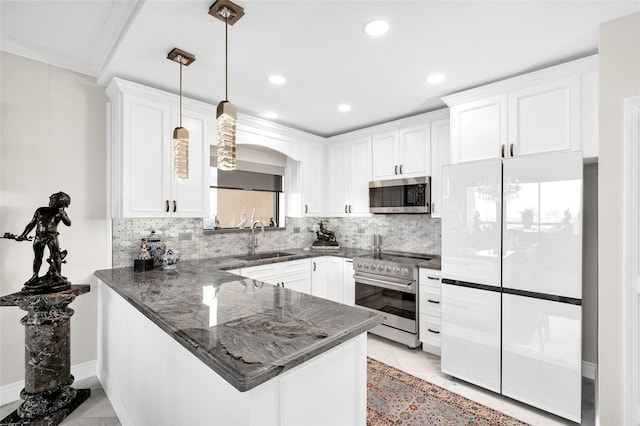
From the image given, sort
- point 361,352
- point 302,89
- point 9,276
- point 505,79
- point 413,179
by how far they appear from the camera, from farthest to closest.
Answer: point 413,179 < point 302,89 < point 505,79 < point 9,276 < point 361,352

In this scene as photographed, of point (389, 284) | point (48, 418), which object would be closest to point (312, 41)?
point (389, 284)

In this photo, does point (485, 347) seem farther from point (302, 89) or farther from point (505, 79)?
point (302, 89)

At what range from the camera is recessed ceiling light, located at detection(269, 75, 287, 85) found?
2.53 metres

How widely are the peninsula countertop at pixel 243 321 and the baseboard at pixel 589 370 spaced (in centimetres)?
248

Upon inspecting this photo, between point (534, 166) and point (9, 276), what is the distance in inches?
158

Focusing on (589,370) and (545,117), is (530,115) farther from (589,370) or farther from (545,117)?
(589,370)

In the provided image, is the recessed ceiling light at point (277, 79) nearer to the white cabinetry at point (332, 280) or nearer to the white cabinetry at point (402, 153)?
the white cabinetry at point (402, 153)

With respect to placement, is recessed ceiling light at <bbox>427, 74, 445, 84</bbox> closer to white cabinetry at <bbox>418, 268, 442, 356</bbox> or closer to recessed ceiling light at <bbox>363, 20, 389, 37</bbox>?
recessed ceiling light at <bbox>363, 20, 389, 37</bbox>

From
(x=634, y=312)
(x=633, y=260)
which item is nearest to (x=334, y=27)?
(x=633, y=260)

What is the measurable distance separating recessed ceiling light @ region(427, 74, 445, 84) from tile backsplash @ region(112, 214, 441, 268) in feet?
5.23

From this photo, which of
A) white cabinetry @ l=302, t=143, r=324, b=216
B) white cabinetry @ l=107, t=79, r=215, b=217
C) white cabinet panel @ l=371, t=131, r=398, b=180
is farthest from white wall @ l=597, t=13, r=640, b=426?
white cabinetry @ l=107, t=79, r=215, b=217

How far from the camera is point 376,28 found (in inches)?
73.7

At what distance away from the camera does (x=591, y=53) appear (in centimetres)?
216

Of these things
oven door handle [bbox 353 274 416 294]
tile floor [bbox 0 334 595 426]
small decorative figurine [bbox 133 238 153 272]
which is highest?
small decorative figurine [bbox 133 238 153 272]
